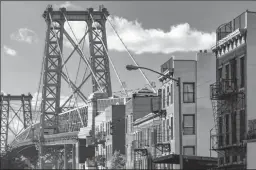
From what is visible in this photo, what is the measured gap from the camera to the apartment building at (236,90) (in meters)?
52.9

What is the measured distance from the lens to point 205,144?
229 feet

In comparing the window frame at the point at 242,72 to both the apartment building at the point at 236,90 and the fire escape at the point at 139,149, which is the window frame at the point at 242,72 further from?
the fire escape at the point at 139,149

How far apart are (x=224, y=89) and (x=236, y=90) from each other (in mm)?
1642

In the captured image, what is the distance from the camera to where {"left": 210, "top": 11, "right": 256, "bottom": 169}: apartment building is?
2082 inches

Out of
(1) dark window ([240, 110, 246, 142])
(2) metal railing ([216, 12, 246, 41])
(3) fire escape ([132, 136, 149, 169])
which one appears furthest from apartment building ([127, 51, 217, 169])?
(1) dark window ([240, 110, 246, 142])

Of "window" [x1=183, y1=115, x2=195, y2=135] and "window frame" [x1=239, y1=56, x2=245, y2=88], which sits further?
"window" [x1=183, y1=115, x2=195, y2=135]

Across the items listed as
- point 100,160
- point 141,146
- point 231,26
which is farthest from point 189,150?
point 100,160

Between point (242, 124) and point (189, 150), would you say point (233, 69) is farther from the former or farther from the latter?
point (189, 150)

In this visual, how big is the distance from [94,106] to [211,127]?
6833 centimetres

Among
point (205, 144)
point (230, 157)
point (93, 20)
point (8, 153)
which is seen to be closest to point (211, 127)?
point (205, 144)

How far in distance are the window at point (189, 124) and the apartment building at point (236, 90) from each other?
10454mm

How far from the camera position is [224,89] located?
185 ft

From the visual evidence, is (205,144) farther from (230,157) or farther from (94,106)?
(94,106)

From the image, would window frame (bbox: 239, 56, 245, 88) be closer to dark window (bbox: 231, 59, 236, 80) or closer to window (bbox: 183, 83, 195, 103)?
dark window (bbox: 231, 59, 236, 80)
